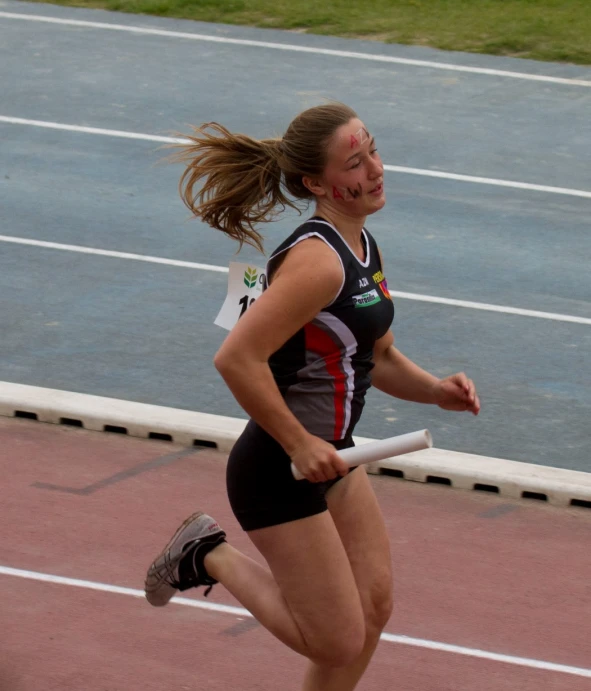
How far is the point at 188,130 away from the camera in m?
11.9

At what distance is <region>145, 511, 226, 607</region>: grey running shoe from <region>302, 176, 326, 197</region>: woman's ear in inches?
46.7

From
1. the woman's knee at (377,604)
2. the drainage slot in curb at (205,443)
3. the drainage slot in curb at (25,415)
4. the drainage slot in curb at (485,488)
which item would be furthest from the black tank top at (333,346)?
the drainage slot in curb at (25,415)

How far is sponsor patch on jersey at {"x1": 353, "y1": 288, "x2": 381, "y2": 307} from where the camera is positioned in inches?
161

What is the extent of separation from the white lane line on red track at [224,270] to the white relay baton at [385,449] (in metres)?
4.95

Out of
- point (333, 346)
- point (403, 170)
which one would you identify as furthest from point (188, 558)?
point (403, 170)

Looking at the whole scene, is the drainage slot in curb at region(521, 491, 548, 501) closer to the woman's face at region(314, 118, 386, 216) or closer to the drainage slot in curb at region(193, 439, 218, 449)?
the drainage slot in curb at region(193, 439, 218, 449)

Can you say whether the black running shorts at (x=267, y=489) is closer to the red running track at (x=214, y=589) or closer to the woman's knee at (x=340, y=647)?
the woman's knee at (x=340, y=647)

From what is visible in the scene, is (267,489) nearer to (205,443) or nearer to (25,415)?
(205,443)

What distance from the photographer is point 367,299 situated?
4.11 meters

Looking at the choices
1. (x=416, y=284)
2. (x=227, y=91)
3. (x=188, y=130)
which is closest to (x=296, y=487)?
(x=416, y=284)

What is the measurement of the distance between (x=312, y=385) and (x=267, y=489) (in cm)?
33

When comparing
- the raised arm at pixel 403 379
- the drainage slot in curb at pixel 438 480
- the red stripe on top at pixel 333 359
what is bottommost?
the drainage slot in curb at pixel 438 480

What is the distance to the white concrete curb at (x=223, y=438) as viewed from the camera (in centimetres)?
638

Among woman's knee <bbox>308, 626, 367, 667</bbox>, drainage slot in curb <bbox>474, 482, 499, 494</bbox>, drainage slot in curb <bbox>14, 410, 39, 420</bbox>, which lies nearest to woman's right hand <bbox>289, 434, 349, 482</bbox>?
woman's knee <bbox>308, 626, 367, 667</bbox>
